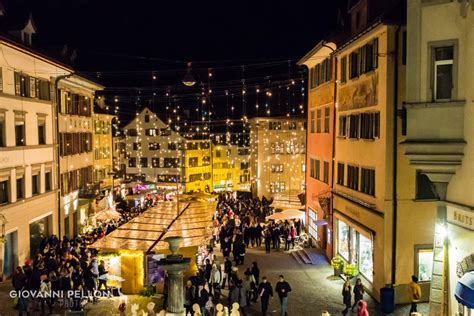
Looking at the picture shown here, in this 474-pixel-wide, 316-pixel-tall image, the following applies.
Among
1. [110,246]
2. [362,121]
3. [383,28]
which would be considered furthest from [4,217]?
[383,28]

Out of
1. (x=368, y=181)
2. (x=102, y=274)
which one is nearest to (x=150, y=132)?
(x=102, y=274)

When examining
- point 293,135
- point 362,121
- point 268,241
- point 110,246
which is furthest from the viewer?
point 293,135

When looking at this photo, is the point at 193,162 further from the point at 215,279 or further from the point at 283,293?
the point at 283,293

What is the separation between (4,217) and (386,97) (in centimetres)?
1746

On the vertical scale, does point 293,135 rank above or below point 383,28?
below

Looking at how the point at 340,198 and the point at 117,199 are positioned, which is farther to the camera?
the point at 117,199

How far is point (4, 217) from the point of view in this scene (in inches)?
985

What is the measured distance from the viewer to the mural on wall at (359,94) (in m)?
22.2

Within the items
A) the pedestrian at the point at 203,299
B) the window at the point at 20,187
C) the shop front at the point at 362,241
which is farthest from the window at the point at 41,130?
the shop front at the point at 362,241

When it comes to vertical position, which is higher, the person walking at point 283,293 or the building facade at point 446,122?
the building facade at point 446,122

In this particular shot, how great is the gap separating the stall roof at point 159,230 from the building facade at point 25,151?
216 inches

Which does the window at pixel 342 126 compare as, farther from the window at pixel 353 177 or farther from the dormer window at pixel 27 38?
the dormer window at pixel 27 38

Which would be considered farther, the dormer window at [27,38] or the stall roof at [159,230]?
the dormer window at [27,38]

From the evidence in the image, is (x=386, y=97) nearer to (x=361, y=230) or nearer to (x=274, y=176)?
(x=361, y=230)
